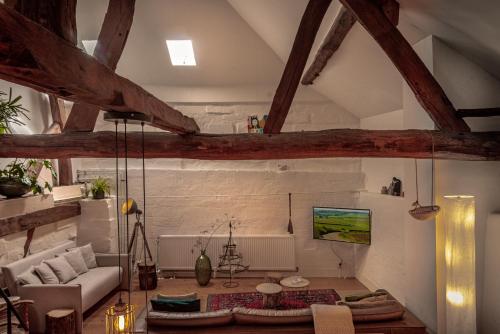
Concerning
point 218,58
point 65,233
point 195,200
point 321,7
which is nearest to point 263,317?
point 321,7

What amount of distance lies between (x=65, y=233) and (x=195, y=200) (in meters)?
2.25

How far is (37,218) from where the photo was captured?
5234 mm

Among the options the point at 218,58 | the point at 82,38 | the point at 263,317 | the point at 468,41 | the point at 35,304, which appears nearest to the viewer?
the point at 468,41

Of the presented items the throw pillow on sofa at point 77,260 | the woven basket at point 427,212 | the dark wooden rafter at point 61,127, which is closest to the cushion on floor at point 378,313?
the woven basket at point 427,212

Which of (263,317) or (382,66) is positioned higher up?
(382,66)

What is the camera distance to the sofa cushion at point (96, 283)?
4.83m

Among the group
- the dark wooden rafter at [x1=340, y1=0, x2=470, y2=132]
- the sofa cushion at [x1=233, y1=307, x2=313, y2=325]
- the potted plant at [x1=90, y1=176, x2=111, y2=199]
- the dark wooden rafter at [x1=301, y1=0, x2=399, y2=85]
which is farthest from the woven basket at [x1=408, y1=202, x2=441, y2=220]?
the potted plant at [x1=90, y1=176, x2=111, y2=199]

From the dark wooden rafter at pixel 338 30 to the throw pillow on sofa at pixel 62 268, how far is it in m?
4.54

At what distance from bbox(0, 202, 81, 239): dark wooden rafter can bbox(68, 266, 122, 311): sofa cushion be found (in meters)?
0.94

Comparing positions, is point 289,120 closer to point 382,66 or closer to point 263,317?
point 382,66

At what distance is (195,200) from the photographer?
6.94 m

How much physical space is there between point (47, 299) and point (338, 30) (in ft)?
15.2

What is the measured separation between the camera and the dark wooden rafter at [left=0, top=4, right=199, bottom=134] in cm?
114

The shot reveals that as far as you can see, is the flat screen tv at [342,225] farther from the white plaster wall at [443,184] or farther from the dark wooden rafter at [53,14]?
the dark wooden rafter at [53,14]
